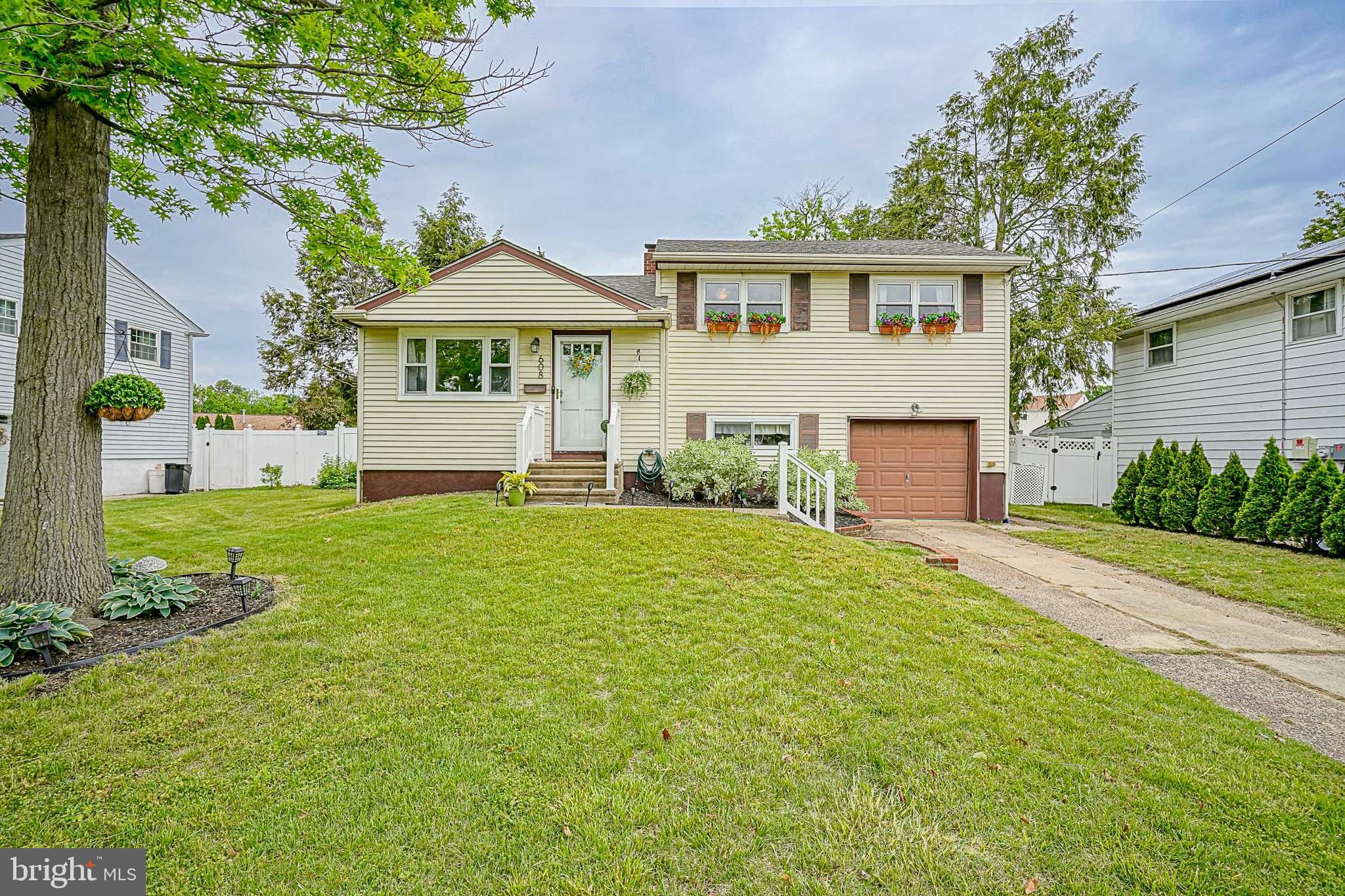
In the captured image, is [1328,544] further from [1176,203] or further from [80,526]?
[80,526]

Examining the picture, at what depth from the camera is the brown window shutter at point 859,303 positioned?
11.0 m

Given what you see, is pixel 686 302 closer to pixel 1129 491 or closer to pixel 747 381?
pixel 747 381

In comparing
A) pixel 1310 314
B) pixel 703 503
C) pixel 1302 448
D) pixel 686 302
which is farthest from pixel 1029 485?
pixel 686 302

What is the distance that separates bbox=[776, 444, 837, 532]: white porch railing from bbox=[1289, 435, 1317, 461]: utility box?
27.5ft

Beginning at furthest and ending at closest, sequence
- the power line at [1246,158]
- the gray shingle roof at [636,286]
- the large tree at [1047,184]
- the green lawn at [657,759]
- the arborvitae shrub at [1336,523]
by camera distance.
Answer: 1. the large tree at [1047,184]
2. the gray shingle roof at [636,286]
3. the power line at [1246,158]
4. the arborvitae shrub at [1336,523]
5. the green lawn at [657,759]

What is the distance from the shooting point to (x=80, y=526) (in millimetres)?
4004

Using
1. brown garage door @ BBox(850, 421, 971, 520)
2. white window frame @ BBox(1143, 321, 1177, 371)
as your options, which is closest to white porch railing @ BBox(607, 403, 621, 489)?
brown garage door @ BBox(850, 421, 971, 520)

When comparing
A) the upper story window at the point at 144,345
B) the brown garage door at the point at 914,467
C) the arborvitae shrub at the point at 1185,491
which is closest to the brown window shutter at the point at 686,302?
the brown garage door at the point at 914,467

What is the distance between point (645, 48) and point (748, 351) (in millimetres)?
6197

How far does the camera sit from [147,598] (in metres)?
4.09

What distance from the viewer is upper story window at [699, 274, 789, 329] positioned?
36.1 ft

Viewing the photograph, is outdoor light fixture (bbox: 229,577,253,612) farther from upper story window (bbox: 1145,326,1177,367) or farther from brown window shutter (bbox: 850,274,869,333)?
upper story window (bbox: 1145,326,1177,367)

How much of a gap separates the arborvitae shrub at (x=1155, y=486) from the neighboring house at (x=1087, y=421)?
5329 millimetres

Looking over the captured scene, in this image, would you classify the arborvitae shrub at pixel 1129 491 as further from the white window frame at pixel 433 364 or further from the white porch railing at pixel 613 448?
the white window frame at pixel 433 364
